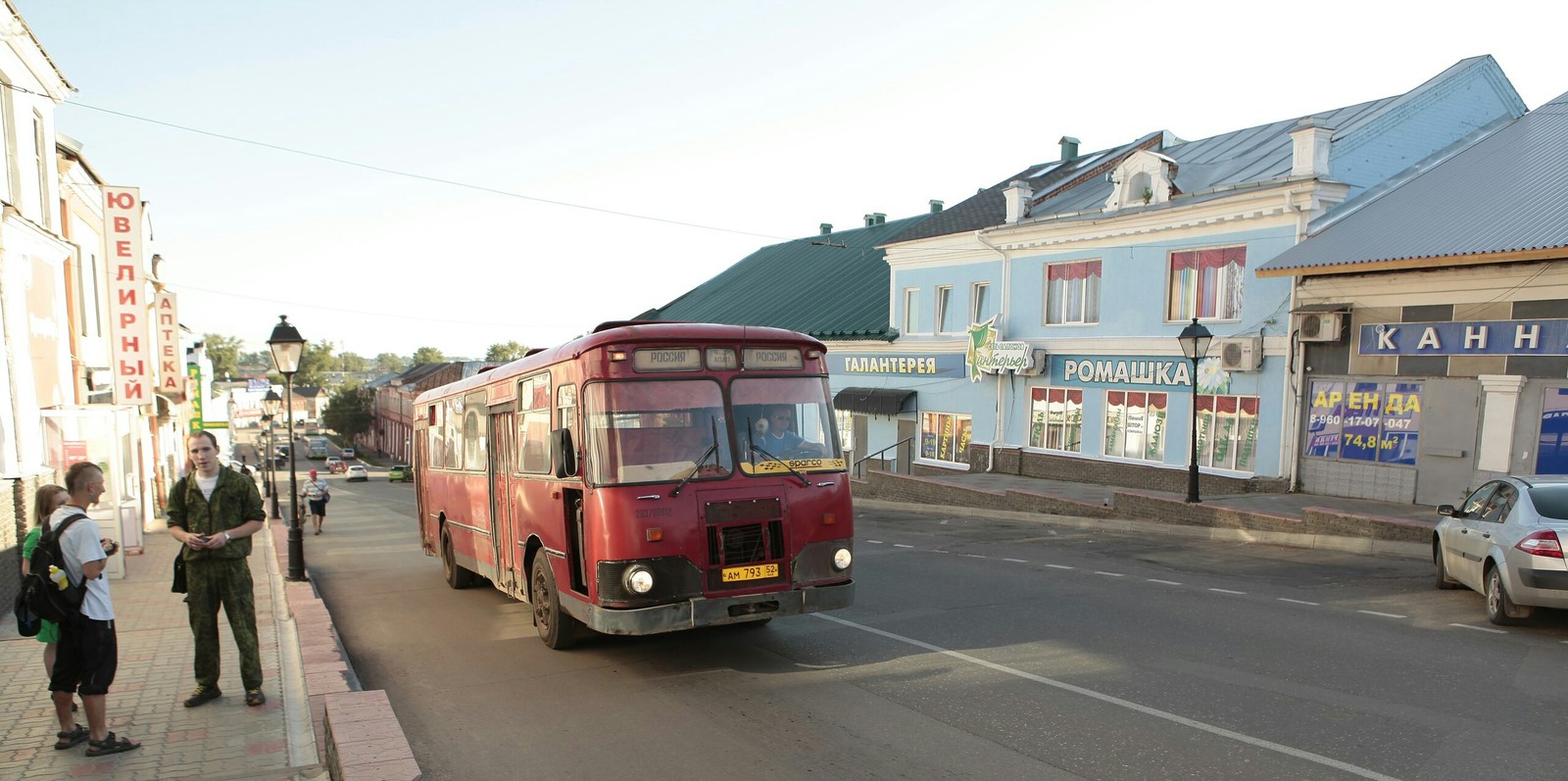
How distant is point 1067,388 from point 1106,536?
7.58 metres

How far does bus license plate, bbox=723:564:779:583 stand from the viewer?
812 cm

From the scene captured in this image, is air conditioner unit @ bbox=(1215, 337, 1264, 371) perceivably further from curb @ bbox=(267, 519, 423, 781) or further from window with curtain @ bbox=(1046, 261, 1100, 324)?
curb @ bbox=(267, 519, 423, 781)

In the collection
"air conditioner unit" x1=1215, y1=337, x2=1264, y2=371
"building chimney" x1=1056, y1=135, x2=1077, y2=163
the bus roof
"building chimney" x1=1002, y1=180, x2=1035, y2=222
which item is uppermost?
"building chimney" x1=1056, y1=135, x2=1077, y2=163

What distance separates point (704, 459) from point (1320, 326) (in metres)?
15.0

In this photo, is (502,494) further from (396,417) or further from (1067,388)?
(396,417)

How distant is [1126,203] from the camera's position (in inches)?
910

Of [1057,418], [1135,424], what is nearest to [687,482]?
[1135,424]

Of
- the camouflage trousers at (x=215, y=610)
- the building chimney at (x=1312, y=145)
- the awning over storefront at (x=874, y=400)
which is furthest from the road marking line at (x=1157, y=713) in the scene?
the awning over storefront at (x=874, y=400)

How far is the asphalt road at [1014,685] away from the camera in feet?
20.3

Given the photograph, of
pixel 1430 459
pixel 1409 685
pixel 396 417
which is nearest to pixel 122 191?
pixel 1409 685

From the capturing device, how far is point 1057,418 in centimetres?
2519

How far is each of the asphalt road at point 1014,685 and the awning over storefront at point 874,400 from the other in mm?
17146

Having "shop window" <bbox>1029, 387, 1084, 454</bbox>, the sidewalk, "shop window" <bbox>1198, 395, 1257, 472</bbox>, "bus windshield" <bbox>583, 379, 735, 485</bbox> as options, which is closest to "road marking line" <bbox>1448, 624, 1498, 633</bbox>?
"bus windshield" <bbox>583, 379, 735, 485</bbox>

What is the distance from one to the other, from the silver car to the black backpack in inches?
477
